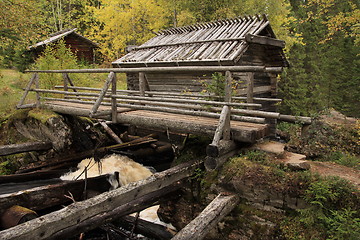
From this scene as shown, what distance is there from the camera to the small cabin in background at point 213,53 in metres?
9.87

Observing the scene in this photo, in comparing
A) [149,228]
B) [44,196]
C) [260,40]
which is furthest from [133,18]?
[149,228]

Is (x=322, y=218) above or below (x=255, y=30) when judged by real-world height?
below

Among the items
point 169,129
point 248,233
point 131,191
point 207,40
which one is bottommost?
point 248,233

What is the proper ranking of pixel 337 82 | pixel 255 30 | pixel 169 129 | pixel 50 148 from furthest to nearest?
pixel 337 82 < pixel 255 30 < pixel 50 148 < pixel 169 129

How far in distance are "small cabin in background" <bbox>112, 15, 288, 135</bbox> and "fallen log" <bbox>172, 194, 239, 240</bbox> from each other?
5569 mm

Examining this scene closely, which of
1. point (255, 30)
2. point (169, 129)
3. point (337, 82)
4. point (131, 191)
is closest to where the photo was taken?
point (131, 191)

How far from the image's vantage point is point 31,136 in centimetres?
863

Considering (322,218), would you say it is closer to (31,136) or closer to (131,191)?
(131,191)

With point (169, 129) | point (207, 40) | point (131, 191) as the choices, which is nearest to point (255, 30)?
point (207, 40)

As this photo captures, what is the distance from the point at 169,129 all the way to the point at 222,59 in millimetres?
4332

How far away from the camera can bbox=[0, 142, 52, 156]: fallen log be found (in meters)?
7.25

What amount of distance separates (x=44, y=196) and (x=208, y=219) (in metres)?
3.40

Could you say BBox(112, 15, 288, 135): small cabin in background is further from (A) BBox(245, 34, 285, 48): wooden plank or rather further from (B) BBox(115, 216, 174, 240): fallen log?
(B) BBox(115, 216, 174, 240): fallen log

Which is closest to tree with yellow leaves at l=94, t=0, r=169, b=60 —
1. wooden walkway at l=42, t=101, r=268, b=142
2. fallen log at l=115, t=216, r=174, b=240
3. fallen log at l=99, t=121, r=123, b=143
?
fallen log at l=99, t=121, r=123, b=143
